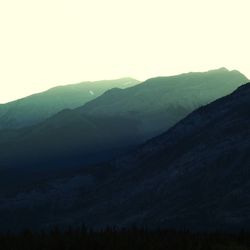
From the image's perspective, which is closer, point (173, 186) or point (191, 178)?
point (173, 186)

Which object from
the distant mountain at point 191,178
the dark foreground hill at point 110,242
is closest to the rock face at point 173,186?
the distant mountain at point 191,178

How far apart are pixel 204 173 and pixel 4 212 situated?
53.4m

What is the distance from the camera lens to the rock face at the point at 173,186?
426 feet

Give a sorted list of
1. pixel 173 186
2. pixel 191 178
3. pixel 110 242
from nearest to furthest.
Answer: pixel 110 242 → pixel 173 186 → pixel 191 178

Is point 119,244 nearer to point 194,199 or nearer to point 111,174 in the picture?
point 194,199

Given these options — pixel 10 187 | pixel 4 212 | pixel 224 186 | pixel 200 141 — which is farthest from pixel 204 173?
pixel 10 187

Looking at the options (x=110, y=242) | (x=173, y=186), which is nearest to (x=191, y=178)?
(x=173, y=186)

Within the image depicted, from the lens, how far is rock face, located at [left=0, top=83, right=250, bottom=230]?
129750mm

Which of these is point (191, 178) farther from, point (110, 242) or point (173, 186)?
point (110, 242)

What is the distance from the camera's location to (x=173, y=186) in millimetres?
149750

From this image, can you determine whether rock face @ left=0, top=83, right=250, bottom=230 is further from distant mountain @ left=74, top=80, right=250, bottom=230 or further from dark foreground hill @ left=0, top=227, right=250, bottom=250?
dark foreground hill @ left=0, top=227, right=250, bottom=250

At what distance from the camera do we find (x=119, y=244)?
74.2 ft

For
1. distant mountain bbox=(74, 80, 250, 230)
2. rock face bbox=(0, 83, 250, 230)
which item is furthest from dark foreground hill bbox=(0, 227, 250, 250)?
rock face bbox=(0, 83, 250, 230)

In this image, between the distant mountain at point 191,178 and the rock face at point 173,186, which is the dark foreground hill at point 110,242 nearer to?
the distant mountain at point 191,178
